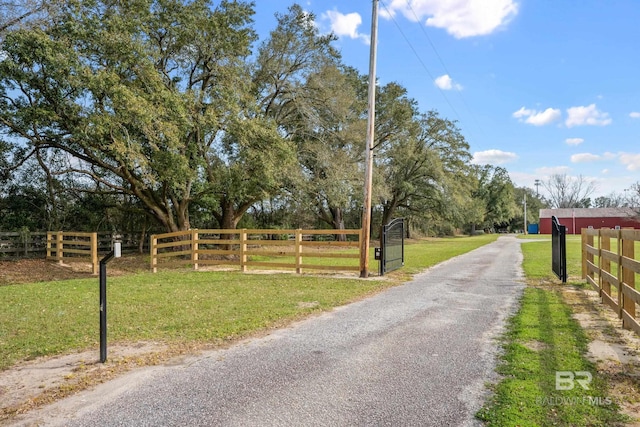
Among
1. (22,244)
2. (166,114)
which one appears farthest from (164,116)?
(22,244)

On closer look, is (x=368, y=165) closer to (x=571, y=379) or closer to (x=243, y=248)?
(x=243, y=248)

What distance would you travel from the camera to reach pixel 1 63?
1148 cm

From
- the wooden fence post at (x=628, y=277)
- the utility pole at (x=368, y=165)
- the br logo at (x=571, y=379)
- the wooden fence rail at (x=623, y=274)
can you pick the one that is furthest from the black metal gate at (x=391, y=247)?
the br logo at (x=571, y=379)

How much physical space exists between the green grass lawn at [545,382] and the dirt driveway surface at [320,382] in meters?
0.18

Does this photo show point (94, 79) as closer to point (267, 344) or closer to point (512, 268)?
point (267, 344)

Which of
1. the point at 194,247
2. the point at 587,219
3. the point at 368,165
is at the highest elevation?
the point at 368,165

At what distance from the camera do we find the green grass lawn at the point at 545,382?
2.78 meters

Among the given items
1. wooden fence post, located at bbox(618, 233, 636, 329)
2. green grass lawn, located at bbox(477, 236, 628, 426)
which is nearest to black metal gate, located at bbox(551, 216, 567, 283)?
green grass lawn, located at bbox(477, 236, 628, 426)

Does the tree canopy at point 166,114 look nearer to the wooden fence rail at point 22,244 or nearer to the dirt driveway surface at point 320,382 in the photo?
the wooden fence rail at point 22,244

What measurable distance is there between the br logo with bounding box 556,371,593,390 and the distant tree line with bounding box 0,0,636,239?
1123 cm

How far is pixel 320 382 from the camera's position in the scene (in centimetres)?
347

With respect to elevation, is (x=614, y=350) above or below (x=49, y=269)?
above

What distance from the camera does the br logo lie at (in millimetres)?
3299

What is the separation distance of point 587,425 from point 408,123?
100ft
